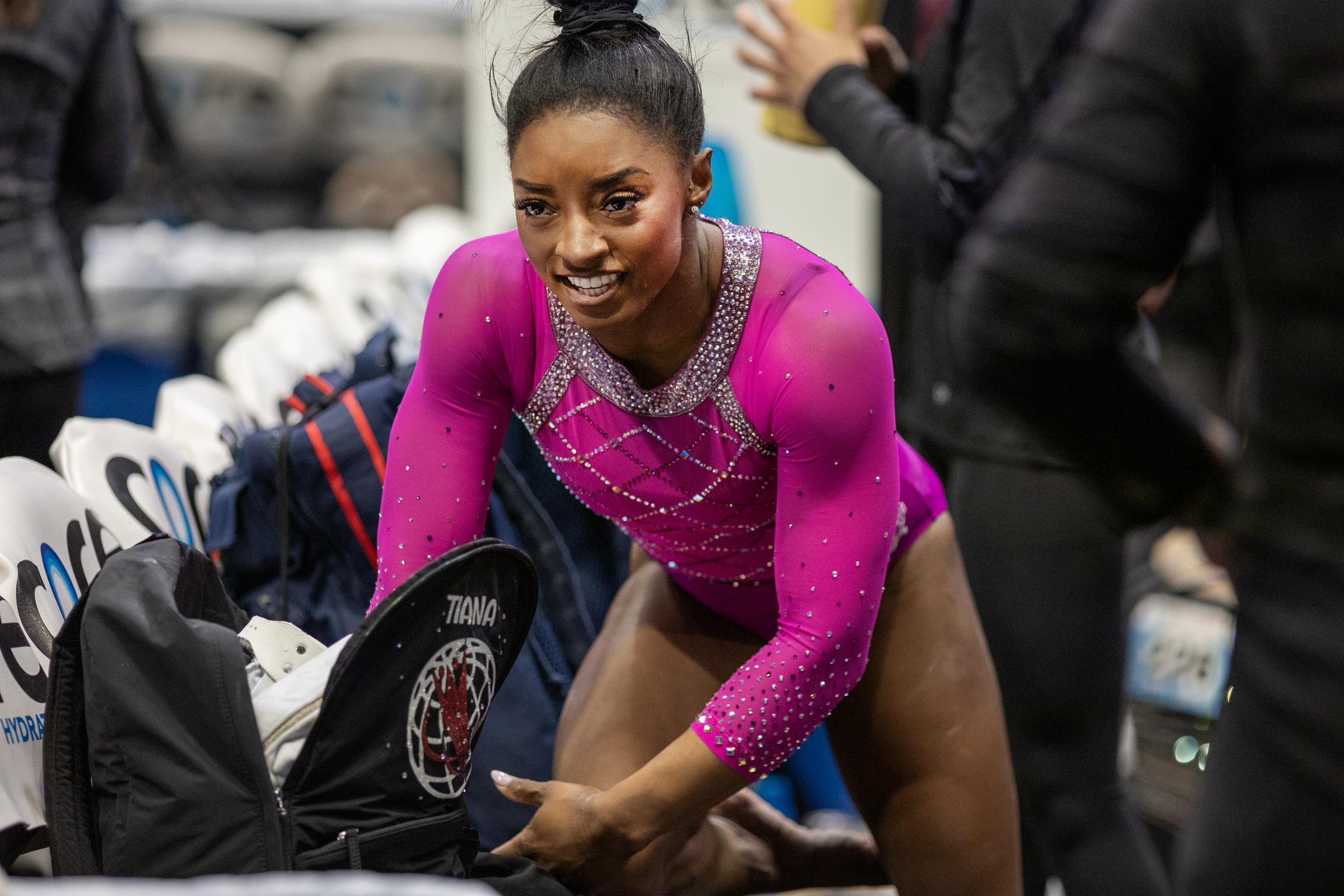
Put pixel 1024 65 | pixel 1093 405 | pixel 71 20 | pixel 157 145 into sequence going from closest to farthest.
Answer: pixel 1093 405 < pixel 1024 65 < pixel 71 20 < pixel 157 145

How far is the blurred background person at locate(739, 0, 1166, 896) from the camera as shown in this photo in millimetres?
1797

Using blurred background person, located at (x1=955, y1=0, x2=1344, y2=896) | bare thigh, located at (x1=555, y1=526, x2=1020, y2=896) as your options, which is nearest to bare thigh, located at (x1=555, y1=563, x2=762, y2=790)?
bare thigh, located at (x1=555, y1=526, x2=1020, y2=896)

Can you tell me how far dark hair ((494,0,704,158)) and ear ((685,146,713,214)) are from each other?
0.04 feet

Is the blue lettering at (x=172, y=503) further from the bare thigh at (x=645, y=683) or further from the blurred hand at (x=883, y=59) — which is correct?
the blurred hand at (x=883, y=59)

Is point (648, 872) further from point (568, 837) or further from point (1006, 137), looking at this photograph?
point (1006, 137)

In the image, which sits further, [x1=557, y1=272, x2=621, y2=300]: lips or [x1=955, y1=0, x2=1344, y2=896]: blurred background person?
[x1=557, y1=272, x2=621, y2=300]: lips

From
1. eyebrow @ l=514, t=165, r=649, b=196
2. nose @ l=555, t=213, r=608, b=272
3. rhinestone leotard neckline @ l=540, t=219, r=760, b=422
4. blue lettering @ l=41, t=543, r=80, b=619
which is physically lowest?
blue lettering @ l=41, t=543, r=80, b=619

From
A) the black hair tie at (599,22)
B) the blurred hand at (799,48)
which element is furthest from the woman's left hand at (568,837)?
the blurred hand at (799,48)

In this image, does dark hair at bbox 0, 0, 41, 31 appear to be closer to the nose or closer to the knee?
the nose

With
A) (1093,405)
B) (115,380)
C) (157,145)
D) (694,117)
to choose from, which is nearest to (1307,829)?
(1093,405)

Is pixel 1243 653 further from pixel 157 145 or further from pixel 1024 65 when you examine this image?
pixel 157 145

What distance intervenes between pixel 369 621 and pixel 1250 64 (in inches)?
27.9

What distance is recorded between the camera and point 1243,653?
2.80 ft

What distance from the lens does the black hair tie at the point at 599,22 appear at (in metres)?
1.31
